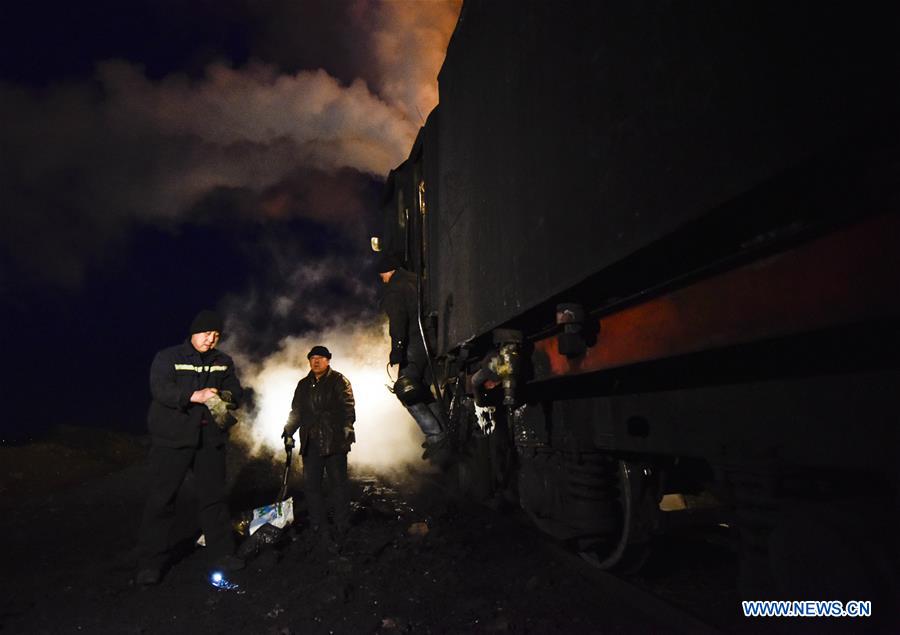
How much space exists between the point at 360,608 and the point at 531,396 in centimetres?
175

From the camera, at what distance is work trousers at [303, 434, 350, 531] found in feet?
17.1

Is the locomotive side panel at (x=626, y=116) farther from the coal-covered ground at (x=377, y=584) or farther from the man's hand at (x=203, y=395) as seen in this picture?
the man's hand at (x=203, y=395)

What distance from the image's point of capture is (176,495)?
4066 mm

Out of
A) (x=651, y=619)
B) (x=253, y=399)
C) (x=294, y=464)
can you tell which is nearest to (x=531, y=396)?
(x=651, y=619)

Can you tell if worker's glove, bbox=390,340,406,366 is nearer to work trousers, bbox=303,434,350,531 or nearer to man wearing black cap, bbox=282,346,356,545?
man wearing black cap, bbox=282,346,356,545

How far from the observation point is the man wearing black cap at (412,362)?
15.9 ft

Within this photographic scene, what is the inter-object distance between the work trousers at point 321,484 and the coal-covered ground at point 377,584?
0.24 m

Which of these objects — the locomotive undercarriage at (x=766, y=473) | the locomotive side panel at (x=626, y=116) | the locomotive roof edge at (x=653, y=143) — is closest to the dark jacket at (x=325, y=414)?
the locomotive side panel at (x=626, y=116)

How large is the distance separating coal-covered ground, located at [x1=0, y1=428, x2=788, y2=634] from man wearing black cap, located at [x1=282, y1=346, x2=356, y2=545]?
1.09ft

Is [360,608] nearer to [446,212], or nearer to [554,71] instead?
[446,212]

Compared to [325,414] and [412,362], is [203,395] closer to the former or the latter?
[325,414]

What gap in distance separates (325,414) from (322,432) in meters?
0.19

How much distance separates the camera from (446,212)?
4016 mm

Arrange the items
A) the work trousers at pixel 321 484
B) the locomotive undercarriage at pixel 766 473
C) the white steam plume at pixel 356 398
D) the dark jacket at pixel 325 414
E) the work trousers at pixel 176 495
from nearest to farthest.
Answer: the locomotive undercarriage at pixel 766 473, the work trousers at pixel 176 495, the work trousers at pixel 321 484, the dark jacket at pixel 325 414, the white steam plume at pixel 356 398
